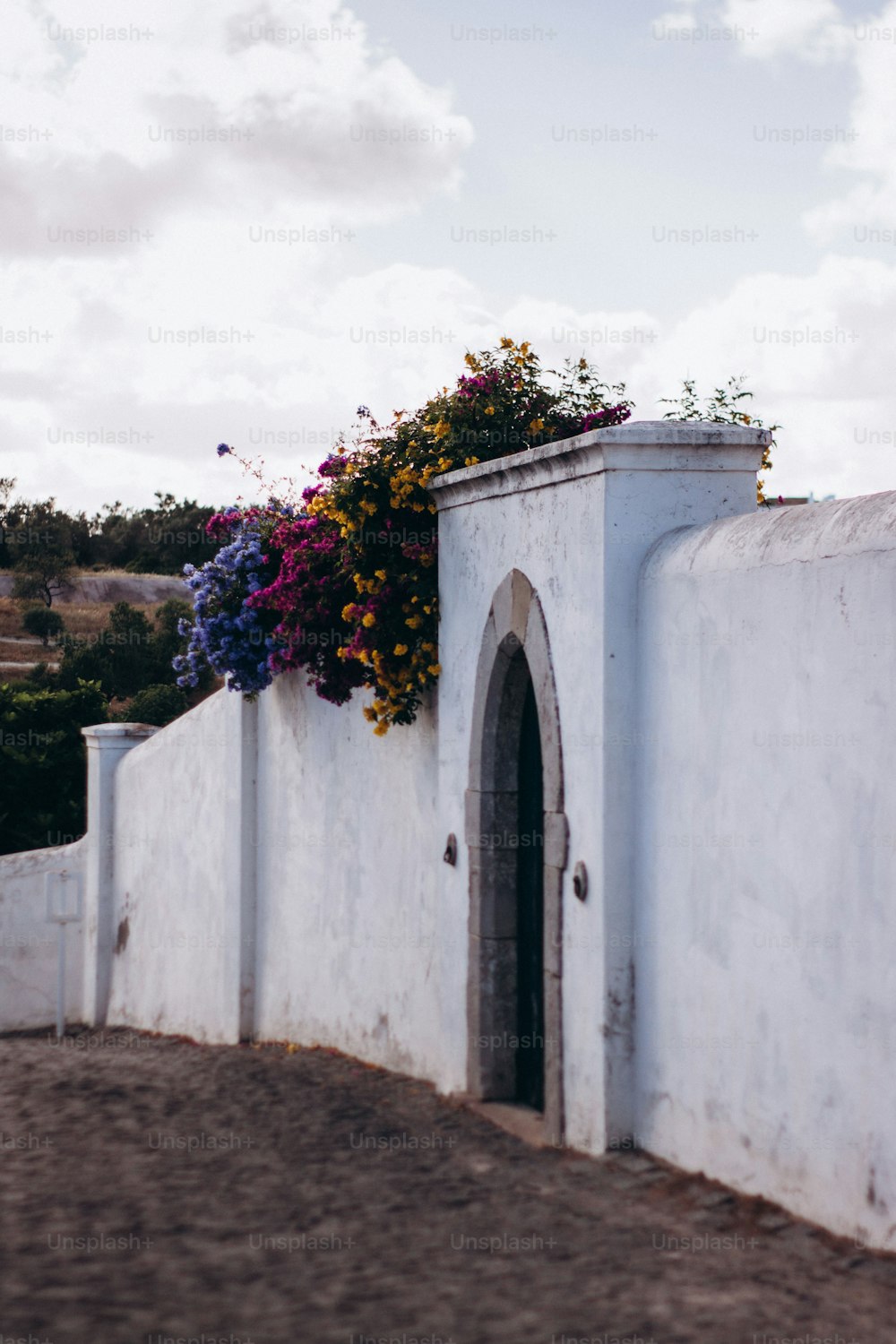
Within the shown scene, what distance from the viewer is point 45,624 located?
43312 millimetres

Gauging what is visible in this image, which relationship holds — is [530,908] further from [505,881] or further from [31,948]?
[31,948]

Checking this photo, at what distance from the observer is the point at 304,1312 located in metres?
4.18

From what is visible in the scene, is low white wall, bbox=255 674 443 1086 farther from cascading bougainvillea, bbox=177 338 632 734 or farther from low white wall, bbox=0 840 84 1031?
low white wall, bbox=0 840 84 1031

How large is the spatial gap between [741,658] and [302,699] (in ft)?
15.8

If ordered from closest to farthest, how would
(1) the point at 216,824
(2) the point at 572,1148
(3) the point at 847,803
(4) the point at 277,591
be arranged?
(3) the point at 847,803, (2) the point at 572,1148, (4) the point at 277,591, (1) the point at 216,824

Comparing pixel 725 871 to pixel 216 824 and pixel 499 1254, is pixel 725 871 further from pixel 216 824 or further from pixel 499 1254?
pixel 216 824

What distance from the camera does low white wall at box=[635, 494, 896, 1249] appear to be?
4.48 meters

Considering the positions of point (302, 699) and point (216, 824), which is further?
point (216, 824)

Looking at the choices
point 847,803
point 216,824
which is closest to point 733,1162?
point 847,803

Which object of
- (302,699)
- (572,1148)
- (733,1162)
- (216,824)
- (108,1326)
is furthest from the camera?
(216,824)

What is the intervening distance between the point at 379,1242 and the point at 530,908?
2.57m

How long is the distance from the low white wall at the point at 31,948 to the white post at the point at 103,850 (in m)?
0.36

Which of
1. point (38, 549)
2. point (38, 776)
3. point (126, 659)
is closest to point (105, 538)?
point (38, 549)

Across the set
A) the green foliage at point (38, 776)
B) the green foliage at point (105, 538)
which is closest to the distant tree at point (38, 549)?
the green foliage at point (105, 538)
